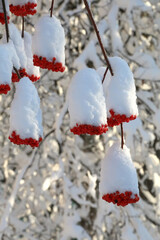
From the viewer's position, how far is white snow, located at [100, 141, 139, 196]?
107 centimetres

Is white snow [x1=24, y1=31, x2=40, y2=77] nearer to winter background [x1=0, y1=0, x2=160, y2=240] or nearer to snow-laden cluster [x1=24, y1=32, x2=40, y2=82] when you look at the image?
snow-laden cluster [x1=24, y1=32, x2=40, y2=82]

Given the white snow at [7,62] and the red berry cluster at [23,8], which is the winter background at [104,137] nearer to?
the red berry cluster at [23,8]

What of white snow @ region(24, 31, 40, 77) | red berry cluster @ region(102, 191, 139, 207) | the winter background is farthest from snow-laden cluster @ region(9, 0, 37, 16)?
the winter background

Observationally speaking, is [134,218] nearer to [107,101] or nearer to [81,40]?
[81,40]

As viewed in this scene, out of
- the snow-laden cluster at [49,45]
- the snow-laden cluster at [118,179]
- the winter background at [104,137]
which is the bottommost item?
the snow-laden cluster at [118,179]

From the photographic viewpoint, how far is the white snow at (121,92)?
1.02 metres

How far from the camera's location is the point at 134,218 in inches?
147

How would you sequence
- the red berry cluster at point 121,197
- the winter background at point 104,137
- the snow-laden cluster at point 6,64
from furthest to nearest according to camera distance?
the winter background at point 104,137, the red berry cluster at point 121,197, the snow-laden cluster at point 6,64

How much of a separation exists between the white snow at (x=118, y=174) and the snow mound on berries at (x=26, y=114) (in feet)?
0.74

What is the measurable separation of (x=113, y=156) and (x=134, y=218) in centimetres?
275

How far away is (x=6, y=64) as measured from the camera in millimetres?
976

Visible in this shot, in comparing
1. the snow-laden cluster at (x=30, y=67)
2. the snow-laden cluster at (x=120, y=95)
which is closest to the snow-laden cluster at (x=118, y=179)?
the snow-laden cluster at (x=120, y=95)

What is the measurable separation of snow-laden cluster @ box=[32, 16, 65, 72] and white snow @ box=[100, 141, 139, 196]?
27cm

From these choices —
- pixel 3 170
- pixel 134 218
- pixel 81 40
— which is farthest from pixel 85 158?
pixel 3 170
